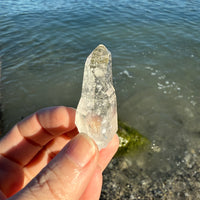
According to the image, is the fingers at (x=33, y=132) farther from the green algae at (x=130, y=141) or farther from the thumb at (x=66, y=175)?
the green algae at (x=130, y=141)

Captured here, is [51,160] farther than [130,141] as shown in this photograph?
No

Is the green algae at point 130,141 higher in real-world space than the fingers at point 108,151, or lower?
lower

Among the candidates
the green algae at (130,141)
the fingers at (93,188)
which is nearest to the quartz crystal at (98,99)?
the fingers at (93,188)

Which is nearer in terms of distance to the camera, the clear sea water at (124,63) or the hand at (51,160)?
the hand at (51,160)

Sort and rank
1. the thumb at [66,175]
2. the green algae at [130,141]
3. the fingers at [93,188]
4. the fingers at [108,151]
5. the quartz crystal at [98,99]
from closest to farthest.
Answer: the thumb at [66,175]
the quartz crystal at [98,99]
the fingers at [93,188]
the fingers at [108,151]
the green algae at [130,141]

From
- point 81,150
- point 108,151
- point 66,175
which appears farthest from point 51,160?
point 108,151

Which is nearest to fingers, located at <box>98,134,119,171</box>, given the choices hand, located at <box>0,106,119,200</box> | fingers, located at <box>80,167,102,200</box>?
hand, located at <box>0,106,119,200</box>

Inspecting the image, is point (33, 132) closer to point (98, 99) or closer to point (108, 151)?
point (108, 151)
